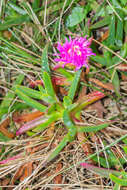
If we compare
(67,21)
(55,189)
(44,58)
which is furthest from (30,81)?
(55,189)

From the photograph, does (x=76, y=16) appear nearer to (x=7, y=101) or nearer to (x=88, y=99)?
(x=88, y=99)

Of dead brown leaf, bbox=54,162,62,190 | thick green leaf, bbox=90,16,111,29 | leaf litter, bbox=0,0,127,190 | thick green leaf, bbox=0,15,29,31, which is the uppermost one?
thick green leaf, bbox=0,15,29,31

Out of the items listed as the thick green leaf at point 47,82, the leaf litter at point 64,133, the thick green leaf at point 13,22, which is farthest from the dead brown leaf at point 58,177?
the thick green leaf at point 13,22

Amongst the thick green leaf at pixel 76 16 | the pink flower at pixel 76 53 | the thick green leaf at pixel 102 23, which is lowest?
the pink flower at pixel 76 53

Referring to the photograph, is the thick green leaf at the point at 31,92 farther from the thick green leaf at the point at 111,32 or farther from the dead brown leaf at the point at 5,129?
the thick green leaf at the point at 111,32

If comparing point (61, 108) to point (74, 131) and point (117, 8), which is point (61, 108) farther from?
point (117, 8)

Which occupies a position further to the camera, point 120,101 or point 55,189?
point 120,101

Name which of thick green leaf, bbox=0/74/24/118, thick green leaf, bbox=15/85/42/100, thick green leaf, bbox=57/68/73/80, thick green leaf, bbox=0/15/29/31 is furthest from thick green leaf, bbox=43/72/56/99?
thick green leaf, bbox=0/15/29/31

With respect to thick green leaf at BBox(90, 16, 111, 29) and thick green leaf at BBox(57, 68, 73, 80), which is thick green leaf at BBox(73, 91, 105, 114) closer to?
thick green leaf at BBox(57, 68, 73, 80)

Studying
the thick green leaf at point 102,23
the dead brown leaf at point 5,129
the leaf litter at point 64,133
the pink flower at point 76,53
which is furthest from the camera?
the dead brown leaf at point 5,129

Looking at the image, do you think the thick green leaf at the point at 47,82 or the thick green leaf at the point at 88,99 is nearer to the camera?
the thick green leaf at the point at 47,82

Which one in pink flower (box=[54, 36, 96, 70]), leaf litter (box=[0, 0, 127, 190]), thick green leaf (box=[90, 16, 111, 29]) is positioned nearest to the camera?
pink flower (box=[54, 36, 96, 70])
